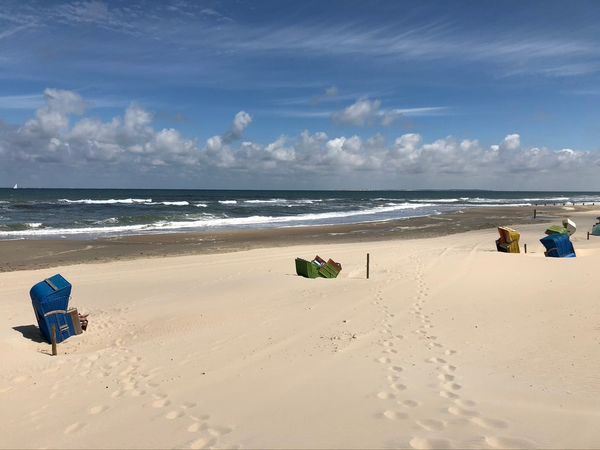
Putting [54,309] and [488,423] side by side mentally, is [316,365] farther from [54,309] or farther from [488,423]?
[54,309]

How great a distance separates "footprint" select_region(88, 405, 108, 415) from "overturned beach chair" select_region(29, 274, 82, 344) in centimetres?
369

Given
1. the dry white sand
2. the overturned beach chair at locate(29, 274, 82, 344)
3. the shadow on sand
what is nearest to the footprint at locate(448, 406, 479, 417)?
the dry white sand

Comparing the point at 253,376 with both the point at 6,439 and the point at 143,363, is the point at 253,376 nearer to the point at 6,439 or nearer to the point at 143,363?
the point at 143,363

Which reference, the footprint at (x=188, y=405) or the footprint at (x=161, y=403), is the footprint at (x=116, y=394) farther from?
the footprint at (x=188, y=405)

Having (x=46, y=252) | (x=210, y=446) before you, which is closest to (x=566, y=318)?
(x=210, y=446)

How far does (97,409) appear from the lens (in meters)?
6.16

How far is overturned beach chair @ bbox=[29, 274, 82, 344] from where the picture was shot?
31.0 feet

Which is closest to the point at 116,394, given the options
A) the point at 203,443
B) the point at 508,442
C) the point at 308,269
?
the point at 203,443

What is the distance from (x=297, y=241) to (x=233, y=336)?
64.9 feet

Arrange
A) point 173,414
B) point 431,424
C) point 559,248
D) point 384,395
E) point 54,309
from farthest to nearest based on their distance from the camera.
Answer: point 559,248
point 54,309
point 384,395
point 173,414
point 431,424

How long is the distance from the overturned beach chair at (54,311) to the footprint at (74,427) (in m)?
4.09

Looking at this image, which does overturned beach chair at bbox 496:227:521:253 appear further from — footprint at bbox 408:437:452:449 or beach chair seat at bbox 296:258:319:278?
footprint at bbox 408:437:452:449

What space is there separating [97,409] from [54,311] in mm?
4107

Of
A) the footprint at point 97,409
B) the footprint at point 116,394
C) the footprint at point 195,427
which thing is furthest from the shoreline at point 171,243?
the footprint at point 195,427
